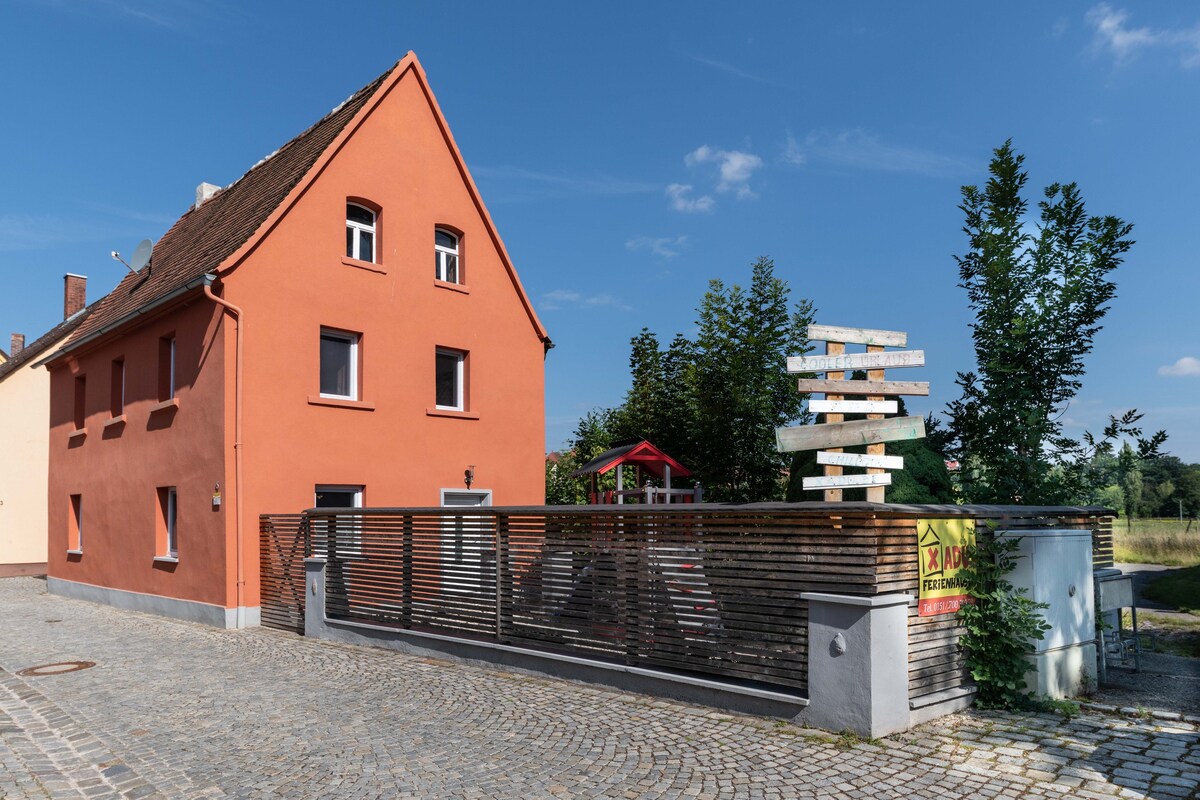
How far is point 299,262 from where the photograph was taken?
14.9 metres

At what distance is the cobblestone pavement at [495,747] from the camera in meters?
5.55

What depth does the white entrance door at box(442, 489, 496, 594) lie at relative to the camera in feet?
32.8

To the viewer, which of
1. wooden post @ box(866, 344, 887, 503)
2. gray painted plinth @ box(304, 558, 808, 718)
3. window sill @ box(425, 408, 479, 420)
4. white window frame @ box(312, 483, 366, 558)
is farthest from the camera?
window sill @ box(425, 408, 479, 420)

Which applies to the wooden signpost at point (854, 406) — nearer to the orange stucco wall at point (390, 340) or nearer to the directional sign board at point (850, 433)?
the directional sign board at point (850, 433)

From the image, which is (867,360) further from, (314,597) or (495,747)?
(314,597)

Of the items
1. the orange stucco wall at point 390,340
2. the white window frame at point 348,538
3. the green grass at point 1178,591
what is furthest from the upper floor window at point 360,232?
the green grass at point 1178,591

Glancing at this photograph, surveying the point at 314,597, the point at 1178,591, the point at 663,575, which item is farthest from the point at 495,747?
the point at 1178,591

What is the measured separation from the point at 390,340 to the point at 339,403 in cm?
165

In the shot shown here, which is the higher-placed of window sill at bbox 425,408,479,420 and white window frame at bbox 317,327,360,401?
white window frame at bbox 317,327,360,401

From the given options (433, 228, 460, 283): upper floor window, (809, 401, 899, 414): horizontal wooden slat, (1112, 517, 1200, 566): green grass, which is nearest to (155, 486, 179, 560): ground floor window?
(433, 228, 460, 283): upper floor window

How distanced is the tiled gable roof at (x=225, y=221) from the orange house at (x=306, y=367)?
0.10 m

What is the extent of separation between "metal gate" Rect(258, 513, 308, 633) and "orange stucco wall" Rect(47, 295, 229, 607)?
24.4 inches

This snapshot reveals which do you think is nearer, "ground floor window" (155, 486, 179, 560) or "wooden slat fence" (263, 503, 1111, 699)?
"wooden slat fence" (263, 503, 1111, 699)

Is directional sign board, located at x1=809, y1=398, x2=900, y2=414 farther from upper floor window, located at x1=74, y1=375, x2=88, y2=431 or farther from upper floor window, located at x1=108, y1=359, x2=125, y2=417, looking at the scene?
upper floor window, located at x1=74, y1=375, x2=88, y2=431
